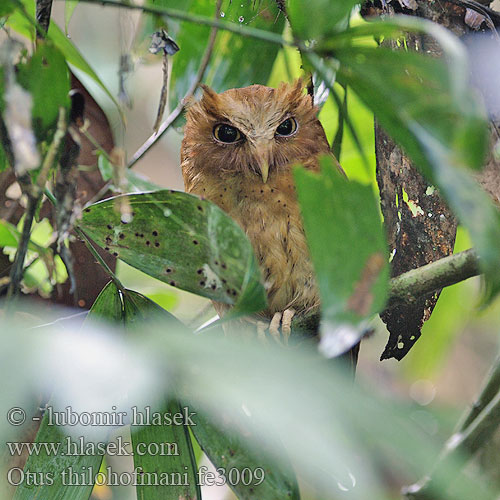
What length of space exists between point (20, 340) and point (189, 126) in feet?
3.74

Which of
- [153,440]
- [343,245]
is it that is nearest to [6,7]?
[343,245]

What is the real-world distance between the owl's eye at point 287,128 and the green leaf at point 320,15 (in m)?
0.73

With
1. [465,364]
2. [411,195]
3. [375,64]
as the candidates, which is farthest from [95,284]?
[465,364]

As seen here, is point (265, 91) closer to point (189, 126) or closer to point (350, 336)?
point (189, 126)

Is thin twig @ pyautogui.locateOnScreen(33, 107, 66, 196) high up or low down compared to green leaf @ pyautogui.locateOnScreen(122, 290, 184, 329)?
up

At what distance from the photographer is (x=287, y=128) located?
150 cm

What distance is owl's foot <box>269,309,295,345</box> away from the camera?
1.28 metres

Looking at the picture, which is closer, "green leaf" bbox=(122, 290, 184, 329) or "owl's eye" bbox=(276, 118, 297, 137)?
"green leaf" bbox=(122, 290, 184, 329)

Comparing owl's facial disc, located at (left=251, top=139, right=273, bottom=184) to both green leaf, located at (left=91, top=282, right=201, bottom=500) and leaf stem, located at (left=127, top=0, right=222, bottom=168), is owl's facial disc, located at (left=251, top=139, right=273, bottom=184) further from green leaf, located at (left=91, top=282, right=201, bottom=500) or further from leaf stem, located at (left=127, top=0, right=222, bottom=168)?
green leaf, located at (left=91, top=282, right=201, bottom=500)

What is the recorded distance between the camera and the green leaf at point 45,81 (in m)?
0.90

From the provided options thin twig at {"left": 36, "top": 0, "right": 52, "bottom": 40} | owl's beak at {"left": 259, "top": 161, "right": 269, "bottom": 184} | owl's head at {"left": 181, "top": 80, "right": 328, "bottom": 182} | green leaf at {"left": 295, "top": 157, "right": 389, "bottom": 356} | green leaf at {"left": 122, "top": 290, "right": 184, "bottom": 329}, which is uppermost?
owl's head at {"left": 181, "top": 80, "right": 328, "bottom": 182}

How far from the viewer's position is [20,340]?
1.63ft

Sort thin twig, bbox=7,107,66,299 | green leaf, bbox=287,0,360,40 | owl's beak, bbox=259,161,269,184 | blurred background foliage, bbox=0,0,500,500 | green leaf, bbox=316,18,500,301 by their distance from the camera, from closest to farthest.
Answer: green leaf, bbox=316,18,500,301, green leaf, bbox=287,0,360,40, thin twig, bbox=7,107,66,299, blurred background foliage, bbox=0,0,500,500, owl's beak, bbox=259,161,269,184

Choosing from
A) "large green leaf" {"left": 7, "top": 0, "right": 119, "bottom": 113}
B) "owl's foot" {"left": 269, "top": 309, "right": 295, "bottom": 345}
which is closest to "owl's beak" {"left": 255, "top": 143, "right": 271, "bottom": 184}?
"owl's foot" {"left": 269, "top": 309, "right": 295, "bottom": 345}
